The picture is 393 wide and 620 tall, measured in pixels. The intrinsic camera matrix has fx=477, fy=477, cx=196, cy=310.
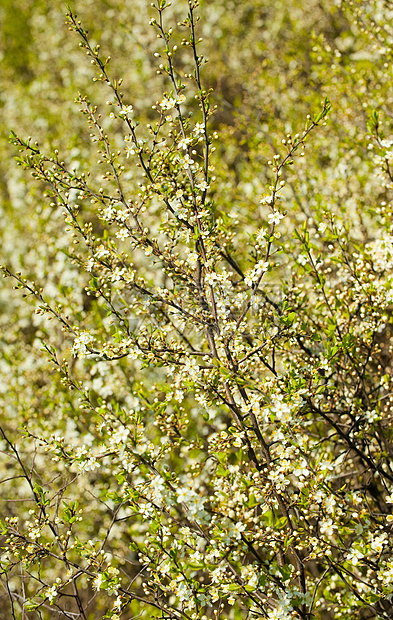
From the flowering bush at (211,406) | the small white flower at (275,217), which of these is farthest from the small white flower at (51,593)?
the small white flower at (275,217)

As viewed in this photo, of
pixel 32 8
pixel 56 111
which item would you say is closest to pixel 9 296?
pixel 56 111

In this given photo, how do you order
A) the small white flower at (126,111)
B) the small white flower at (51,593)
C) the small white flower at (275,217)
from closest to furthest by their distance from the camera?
the small white flower at (51,593)
the small white flower at (275,217)
the small white flower at (126,111)

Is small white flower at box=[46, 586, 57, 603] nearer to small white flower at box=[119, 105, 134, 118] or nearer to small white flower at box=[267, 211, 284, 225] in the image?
small white flower at box=[267, 211, 284, 225]

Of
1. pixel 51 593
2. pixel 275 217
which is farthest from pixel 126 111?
pixel 51 593

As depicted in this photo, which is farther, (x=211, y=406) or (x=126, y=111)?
(x=211, y=406)

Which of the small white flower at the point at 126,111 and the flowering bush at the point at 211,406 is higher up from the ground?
the small white flower at the point at 126,111

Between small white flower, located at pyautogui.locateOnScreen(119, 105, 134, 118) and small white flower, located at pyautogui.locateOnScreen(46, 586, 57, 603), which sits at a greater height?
small white flower, located at pyautogui.locateOnScreen(119, 105, 134, 118)

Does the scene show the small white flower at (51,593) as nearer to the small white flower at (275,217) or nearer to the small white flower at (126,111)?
the small white flower at (275,217)

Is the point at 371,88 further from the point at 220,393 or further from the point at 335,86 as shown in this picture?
the point at 220,393

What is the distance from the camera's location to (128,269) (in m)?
3.56

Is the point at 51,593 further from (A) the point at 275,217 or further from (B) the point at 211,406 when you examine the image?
(A) the point at 275,217

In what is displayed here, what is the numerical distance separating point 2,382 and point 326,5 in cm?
1243

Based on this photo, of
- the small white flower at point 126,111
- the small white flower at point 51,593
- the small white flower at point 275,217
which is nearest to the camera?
the small white flower at point 51,593

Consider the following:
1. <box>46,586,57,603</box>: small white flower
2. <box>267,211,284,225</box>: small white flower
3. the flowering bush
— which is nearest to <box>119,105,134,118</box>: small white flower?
the flowering bush
